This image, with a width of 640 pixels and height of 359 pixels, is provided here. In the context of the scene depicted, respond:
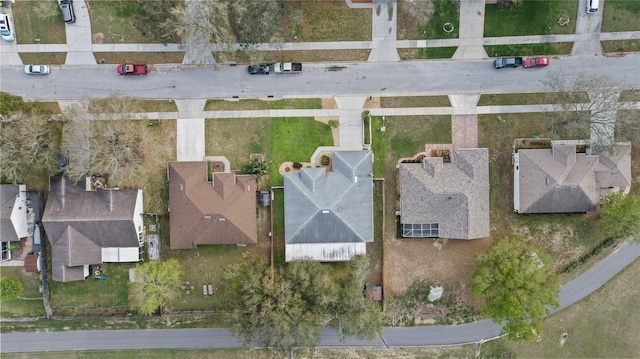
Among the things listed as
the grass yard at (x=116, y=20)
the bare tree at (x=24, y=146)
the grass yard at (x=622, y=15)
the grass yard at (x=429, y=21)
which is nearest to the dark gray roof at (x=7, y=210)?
the bare tree at (x=24, y=146)

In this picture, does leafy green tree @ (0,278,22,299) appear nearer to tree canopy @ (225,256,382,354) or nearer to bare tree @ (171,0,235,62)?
tree canopy @ (225,256,382,354)

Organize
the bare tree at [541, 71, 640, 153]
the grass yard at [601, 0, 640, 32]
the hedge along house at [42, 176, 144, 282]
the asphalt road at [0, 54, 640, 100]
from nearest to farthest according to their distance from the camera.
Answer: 1. the bare tree at [541, 71, 640, 153]
2. the hedge along house at [42, 176, 144, 282]
3. the grass yard at [601, 0, 640, 32]
4. the asphalt road at [0, 54, 640, 100]

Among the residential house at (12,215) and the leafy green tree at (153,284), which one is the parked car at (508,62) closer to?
the leafy green tree at (153,284)

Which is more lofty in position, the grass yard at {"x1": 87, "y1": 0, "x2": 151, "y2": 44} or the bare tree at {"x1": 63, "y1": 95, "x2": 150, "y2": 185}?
the grass yard at {"x1": 87, "y1": 0, "x2": 151, "y2": 44}

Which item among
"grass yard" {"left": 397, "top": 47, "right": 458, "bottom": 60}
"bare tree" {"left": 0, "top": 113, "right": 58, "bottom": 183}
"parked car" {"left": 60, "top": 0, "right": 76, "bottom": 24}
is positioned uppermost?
"parked car" {"left": 60, "top": 0, "right": 76, "bottom": 24}

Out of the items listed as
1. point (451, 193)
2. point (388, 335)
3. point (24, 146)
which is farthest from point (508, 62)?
point (24, 146)

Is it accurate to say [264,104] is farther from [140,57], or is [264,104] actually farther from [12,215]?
[12,215]

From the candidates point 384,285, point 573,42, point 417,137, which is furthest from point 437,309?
point 573,42

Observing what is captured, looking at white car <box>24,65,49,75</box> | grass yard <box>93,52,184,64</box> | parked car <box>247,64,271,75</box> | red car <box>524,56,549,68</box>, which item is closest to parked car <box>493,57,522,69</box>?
red car <box>524,56,549,68</box>

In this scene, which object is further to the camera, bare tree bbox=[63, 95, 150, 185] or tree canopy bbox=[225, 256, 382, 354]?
bare tree bbox=[63, 95, 150, 185]
